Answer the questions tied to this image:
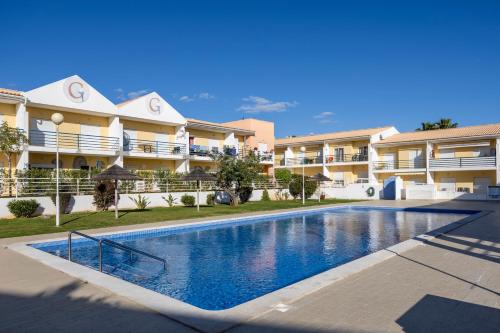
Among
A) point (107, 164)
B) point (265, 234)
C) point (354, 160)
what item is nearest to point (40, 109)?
point (107, 164)

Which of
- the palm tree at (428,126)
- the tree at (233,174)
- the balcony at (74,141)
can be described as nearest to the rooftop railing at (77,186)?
the tree at (233,174)

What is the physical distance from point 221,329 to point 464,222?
13.4m

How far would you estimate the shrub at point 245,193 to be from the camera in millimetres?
27422

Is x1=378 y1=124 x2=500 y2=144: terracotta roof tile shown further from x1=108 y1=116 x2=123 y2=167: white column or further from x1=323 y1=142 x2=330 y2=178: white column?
x1=108 y1=116 x2=123 y2=167: white column

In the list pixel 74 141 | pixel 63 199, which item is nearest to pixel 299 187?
pixel 74 141

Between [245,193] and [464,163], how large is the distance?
1899cm

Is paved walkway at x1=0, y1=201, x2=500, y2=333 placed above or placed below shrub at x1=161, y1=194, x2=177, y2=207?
above

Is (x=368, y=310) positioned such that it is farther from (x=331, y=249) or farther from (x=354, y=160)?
(x=354, y=160)

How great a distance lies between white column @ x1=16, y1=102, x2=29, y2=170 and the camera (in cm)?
1994

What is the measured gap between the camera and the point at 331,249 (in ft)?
36.8

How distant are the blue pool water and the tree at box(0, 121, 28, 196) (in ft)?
34.5

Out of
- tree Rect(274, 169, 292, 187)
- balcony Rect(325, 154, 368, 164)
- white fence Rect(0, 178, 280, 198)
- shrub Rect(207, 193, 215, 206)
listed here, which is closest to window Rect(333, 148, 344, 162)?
balcony Rect(325, 154, 368, 164)

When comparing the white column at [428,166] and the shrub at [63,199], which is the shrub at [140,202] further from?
the white column at [428,166]

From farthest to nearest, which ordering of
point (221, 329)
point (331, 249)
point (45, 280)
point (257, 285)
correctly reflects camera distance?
point (331, 249), point (257, 285), point (45, 280), point (221, 329)
